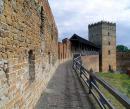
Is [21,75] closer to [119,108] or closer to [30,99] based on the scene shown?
[30,99]

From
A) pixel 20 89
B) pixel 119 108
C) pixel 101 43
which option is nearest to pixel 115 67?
pixel 101 43

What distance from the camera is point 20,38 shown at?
6.90 meters

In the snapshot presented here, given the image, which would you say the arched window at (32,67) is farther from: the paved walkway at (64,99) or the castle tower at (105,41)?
the castle tower at (105,41)

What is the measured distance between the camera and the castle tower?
70188 millimetres

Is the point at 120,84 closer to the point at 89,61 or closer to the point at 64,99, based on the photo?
the point at 64,99

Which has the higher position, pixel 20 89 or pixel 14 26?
pixel 14 26

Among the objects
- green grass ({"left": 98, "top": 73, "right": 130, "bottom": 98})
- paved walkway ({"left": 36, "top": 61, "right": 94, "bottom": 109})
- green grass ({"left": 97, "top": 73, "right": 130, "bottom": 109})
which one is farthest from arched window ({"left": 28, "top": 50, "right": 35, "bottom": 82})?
green grass ({"left": 98, "top": 73, "right": 130, "bottom": 98})

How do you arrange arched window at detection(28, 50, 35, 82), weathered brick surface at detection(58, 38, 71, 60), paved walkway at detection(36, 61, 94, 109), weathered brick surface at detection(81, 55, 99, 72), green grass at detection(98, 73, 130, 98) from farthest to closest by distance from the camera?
weathered brick surface at detection(81, 55, 99, 72) → weathered brick surface at detection(58, 38, 71, 60) → green grass at detection(98, 73, 130, 98) → paved walkway at detection(36, 61, 94, 109) → arched window at detection(28, 50, 35, 82)

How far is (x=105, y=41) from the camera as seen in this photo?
2813 inches

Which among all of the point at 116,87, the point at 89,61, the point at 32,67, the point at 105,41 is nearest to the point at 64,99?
the point at 32,67

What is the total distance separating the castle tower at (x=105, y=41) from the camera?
230ft

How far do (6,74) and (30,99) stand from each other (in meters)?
2.75

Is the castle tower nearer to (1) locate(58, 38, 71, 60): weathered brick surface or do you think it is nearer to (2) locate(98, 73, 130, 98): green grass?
(1) locate(58, 38, 71, 60): weathered brick surface

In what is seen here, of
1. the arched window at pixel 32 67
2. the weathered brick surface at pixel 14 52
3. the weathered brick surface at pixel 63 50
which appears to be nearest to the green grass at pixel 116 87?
the arched window at pixel 32 67
